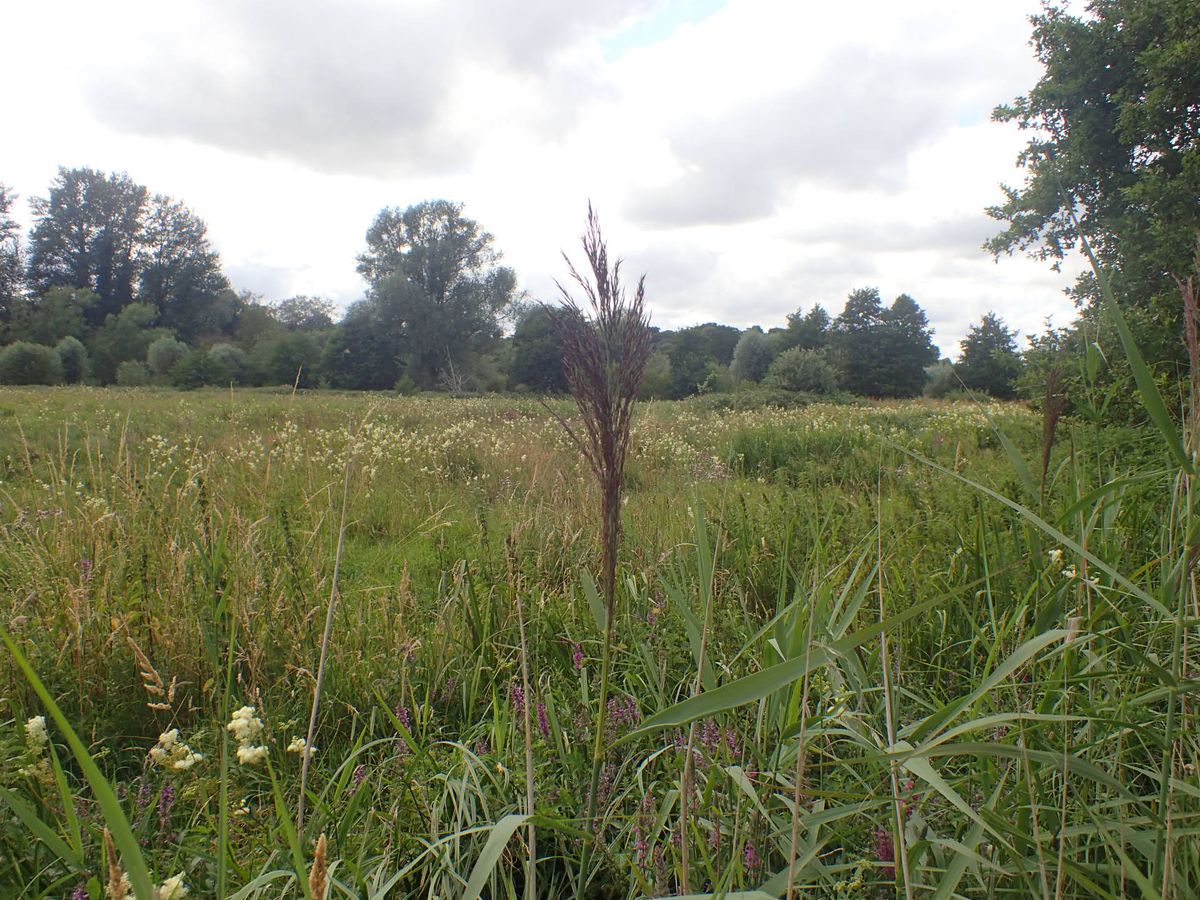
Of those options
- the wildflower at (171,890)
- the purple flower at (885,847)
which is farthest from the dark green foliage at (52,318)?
the purple flower at (885,847)

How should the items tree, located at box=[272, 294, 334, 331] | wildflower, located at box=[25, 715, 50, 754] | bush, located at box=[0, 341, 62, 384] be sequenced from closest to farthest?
wildflower, located at box=[25, 715, 50, 754] → bush, located at box=[0, 341, 62, 384] → tree, located at box=[272, 294, 334, 331]

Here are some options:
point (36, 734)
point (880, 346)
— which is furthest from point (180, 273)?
point (36, 734)

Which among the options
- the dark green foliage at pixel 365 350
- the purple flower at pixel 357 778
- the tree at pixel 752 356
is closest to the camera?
the purple flower at pixel 357 778

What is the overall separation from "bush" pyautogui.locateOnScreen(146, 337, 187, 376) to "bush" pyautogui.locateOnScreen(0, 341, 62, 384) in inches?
166

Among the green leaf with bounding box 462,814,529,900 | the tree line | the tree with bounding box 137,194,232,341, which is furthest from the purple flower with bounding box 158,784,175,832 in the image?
the tree with bounding box 137,194,232,341

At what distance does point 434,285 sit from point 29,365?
867 inches

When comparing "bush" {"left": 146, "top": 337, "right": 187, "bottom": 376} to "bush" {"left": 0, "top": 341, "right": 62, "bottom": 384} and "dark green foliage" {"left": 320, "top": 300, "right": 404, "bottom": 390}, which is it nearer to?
"bush" {"left": 0, "top": 341, "right": 62, "bottom": 384}

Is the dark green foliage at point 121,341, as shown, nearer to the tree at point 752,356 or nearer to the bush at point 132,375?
the bush at point 132,375

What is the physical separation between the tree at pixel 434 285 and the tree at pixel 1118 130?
3292 cm

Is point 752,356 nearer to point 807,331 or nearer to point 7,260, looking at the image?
point 807,331

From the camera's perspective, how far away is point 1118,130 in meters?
13.3

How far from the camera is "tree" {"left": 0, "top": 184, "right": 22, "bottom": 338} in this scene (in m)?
40.6

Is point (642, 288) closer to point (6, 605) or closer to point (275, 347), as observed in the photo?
point (6, 605)

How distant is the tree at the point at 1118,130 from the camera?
10930mm
